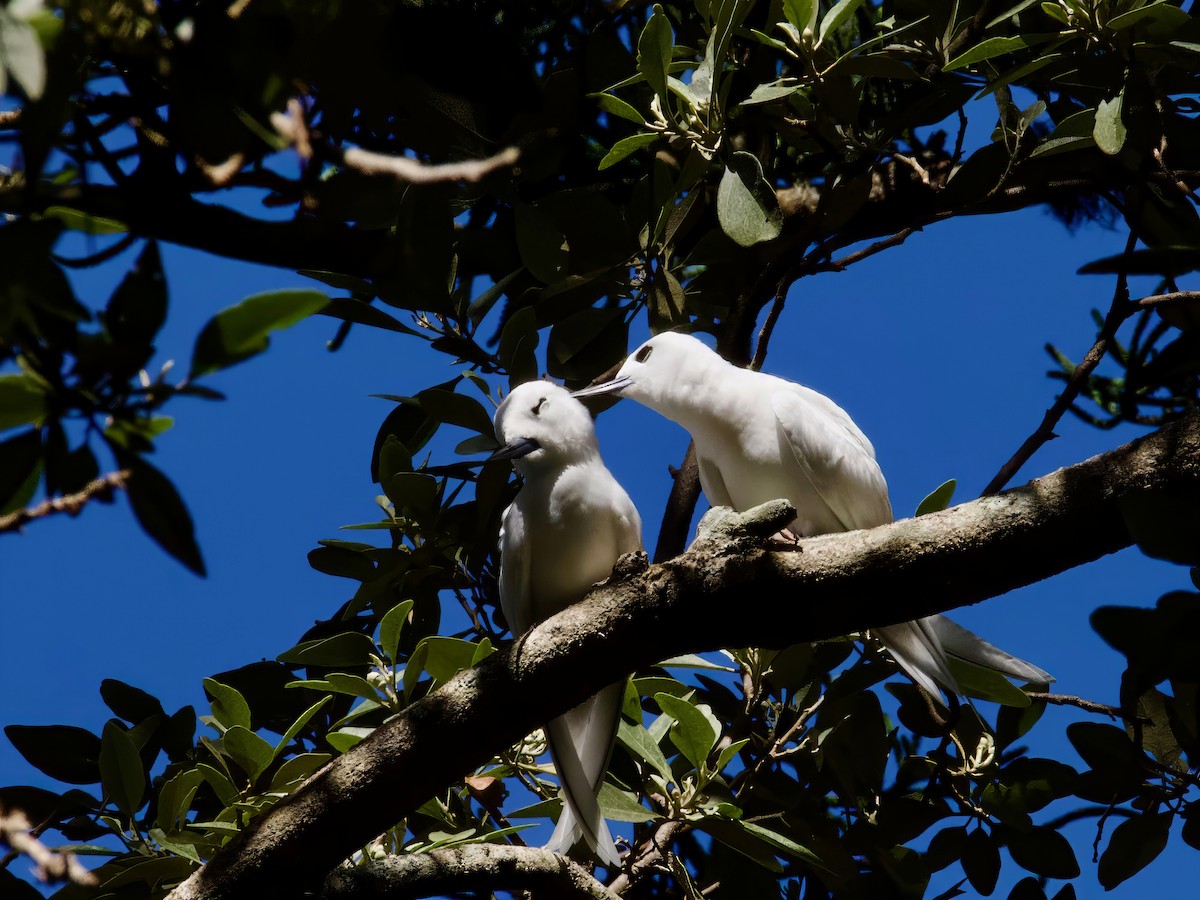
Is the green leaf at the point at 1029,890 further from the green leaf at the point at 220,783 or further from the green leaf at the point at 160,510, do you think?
the green leaf at the point at 160,510

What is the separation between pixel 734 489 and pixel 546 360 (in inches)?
22.6

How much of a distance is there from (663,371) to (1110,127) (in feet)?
3.22

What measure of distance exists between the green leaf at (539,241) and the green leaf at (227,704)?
1074 mm

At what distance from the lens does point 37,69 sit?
2.31ft

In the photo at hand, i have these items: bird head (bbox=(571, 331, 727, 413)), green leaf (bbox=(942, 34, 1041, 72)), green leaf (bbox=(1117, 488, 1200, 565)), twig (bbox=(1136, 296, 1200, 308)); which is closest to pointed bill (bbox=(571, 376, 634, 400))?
bird head (bbox=(571, 331, 727, 413))

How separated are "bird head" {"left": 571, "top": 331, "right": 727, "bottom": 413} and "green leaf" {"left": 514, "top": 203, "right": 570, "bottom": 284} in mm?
266

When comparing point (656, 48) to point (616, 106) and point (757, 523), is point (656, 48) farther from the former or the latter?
point (757, 523)

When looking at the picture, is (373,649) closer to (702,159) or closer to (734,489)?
(734,489)

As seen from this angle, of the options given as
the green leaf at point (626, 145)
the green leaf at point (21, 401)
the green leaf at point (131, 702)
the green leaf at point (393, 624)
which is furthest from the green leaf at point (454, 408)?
the green leaf at point (21, 401)

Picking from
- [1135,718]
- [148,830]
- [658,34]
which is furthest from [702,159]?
[148,830]

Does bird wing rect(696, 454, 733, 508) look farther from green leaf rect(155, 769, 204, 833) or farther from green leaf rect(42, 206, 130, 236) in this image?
green leaf rect(42, 206, 130, 236)

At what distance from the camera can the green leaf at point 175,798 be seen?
194cm

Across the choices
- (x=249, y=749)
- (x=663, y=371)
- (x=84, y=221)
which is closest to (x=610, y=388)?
(x=663, y=371)

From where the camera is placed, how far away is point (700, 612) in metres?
1.63
